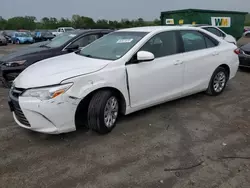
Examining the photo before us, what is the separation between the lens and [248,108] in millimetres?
4879

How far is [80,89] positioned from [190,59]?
7.53ft

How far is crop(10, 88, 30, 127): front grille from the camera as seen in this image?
339 cm

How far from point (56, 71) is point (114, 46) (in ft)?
3.83

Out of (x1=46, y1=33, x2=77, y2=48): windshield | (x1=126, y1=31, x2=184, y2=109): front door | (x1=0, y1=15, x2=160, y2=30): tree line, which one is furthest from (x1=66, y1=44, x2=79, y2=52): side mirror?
(x1=0, y1=15, x2=160, y2=30): tree line

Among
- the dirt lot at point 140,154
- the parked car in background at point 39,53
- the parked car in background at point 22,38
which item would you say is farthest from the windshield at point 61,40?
the parked car in background at point 22,38

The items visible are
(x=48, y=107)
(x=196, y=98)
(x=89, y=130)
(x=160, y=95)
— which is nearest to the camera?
(x=48, y=107)

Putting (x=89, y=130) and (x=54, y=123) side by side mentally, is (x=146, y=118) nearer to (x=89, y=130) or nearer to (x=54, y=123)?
(x=89, y=130)

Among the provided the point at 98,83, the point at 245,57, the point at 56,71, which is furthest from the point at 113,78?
the point at 245,57

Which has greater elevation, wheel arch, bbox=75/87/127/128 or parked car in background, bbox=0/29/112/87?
parked car in background, bbox=0/29/112/87

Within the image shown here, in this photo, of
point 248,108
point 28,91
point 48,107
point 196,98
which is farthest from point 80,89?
point 248,108

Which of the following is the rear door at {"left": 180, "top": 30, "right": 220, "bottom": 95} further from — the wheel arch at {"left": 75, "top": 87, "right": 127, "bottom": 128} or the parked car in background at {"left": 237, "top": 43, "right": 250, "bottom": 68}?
the parked car in background at {"left": 237, "top": 43, "right": 250, "bottom": 68}

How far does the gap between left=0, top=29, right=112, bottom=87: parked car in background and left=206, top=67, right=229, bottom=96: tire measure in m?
3.39

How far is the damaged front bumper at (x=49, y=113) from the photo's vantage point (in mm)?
3182

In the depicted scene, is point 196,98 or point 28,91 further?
point 196,98
